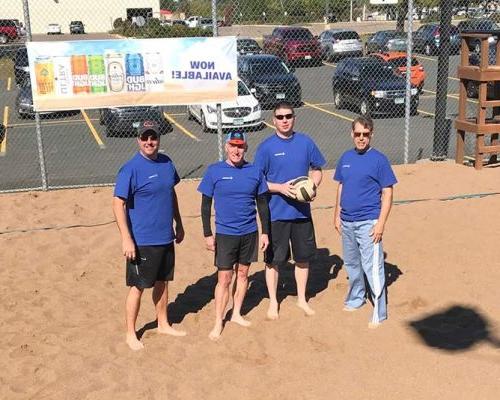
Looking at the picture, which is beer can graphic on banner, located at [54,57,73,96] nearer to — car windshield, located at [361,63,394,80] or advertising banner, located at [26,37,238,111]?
advertising banner, located at [26,37,238,111]

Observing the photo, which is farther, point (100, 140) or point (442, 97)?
point (100, 140)

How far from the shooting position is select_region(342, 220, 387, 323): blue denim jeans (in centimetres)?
569

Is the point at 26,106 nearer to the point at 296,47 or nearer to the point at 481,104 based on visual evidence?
the point at 481,104

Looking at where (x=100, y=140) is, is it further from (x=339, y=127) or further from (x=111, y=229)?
(x=111, y=229)

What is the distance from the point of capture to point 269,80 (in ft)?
62.4

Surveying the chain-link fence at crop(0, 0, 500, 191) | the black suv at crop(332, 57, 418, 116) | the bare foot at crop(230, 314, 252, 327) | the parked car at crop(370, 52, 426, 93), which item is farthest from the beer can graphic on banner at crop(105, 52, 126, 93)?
the parked car at crop(370, 52, 426, 93)

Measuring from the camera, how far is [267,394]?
4.80 m

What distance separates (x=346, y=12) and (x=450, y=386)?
58.8 m

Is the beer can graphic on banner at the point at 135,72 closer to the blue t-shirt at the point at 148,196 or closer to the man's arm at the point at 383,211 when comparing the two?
the blue t-shirt at the point at 148,196

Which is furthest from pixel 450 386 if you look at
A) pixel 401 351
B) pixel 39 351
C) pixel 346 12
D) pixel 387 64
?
pixel 346 12

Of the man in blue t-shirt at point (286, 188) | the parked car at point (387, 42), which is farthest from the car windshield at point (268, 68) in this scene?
the man in blue t-shirt at point (286, 188)

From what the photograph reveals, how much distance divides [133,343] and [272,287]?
132 centimetres

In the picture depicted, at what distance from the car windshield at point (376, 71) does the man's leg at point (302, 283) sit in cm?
1244

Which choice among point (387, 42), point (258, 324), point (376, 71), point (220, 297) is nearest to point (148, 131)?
point (220, 297)
